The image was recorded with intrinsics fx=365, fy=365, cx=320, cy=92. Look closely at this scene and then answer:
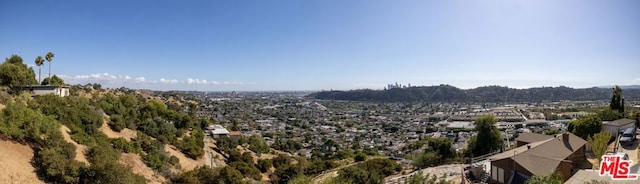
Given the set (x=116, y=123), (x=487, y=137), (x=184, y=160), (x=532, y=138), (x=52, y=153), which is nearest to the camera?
(x=52, y=153)

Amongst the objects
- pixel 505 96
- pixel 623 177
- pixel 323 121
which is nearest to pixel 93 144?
pixel 623 177

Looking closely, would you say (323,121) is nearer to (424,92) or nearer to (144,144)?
(144,144)

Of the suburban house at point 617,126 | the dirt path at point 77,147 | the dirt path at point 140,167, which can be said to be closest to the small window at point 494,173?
the suburban house at point 617,126

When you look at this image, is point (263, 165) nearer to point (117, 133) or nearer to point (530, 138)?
point (117, 133)

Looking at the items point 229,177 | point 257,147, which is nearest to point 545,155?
point 229,177

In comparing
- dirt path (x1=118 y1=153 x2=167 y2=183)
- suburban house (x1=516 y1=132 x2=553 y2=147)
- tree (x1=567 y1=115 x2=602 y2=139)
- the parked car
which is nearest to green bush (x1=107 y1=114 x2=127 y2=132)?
dirt path (x1=118 y1=153 x2=167 y2=183)

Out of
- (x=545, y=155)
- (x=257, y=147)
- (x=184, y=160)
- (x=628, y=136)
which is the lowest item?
(x=257, y=147)
